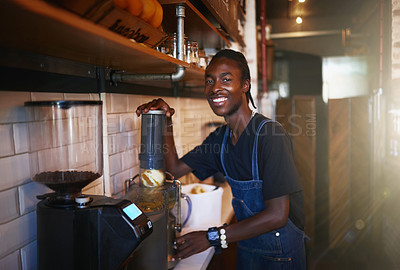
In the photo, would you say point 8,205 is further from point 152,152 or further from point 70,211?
point 152,152

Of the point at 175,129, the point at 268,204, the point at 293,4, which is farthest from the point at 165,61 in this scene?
the point at 293,4

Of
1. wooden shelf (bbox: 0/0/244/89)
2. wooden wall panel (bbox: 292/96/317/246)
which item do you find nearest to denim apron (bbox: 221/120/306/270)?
wooden shelf (bbox: 0/0/244/89)

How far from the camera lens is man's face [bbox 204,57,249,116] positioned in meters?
1.49

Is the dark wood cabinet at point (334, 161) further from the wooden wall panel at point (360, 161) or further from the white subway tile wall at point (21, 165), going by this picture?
the white subway tile wall at point (21, 165)

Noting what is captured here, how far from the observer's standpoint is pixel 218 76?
150cm

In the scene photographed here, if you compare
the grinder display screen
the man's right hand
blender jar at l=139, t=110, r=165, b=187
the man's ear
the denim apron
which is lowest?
the denim apron

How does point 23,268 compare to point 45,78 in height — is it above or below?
below

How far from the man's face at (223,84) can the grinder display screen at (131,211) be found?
745mm

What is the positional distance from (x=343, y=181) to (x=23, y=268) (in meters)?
2.94

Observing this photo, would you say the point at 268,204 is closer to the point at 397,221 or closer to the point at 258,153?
the point at 258,153

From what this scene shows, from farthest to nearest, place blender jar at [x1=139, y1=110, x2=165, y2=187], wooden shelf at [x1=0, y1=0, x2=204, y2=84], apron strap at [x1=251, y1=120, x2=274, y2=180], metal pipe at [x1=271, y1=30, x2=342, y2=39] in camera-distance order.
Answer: metal pipe at [x1=271, y1=30, x2=342, y2=39] < apron strap at [x1=251, y1=120, x2=274, y2=180] < blender jar at [x1=139, y1=110, x2=165, y2=187] < wooden shelf at [x1=0, y1=0, x2=204, y2=84]

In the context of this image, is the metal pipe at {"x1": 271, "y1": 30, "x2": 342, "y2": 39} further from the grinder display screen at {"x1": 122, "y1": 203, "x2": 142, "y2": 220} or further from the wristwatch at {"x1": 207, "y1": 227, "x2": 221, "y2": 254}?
the grinder display screen at {"x1": 122, "y1": 203, "x2": 142, "y2": 220}

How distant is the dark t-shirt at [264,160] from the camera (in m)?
1.35

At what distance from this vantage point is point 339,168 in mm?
3230
